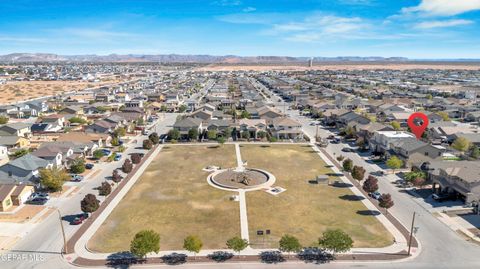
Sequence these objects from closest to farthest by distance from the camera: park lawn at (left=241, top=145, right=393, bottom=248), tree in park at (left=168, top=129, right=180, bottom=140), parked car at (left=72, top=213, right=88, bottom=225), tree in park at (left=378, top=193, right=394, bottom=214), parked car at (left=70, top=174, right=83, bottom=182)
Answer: park lawn at (left=241, top=145, right=393, bottom=248) < parked car at (left=72, top=213, right=88, bottom=225) < tree in park at (left=378, top=193, right=394, bottom=214) < parked car at (left=70, top=174, right=83, bottom=182) < tree in park at (left=168, top=129, right=180, bottom=140)

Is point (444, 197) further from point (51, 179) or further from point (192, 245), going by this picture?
point (51, 179)

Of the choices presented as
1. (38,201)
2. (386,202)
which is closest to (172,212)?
(38,201)

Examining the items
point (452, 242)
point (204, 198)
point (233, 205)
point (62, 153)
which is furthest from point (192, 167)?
point (452, 242)

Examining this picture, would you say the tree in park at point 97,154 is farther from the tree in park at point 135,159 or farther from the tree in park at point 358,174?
the tree in park at point 358,174

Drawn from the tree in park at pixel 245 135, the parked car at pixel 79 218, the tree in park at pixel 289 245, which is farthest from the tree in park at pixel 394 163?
the parked car at pixel 79 218

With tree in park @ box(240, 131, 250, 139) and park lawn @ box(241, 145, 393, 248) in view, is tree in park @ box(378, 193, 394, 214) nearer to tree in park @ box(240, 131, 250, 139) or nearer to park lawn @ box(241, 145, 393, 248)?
park lawn @ box(241, 145, 393, 248)

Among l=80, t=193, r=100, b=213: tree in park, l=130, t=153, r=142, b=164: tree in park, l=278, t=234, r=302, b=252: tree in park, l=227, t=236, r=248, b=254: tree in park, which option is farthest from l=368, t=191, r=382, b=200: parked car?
l=130, t=153, r=142, b=164: tree in park

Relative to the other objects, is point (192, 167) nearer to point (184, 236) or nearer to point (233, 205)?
point (233, 205)

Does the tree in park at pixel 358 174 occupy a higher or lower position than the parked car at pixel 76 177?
higher
